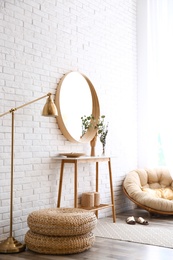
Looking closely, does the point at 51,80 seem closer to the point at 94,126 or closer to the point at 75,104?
the point at 75,104

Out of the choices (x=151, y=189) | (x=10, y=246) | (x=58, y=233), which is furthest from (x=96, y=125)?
(x=10, y=246)

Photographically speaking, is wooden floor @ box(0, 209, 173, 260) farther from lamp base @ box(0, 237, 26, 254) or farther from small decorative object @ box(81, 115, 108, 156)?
small decorative object @ box(81, 115, 108, 156)

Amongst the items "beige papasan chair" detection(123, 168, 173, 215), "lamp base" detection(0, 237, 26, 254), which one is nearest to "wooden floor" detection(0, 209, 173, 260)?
"lamp base" detection(0, 237, 26, 254)

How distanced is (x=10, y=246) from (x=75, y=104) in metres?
2.02

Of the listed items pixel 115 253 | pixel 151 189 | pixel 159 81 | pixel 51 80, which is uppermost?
pixel 159 81

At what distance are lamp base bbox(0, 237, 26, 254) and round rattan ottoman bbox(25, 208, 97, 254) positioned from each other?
76 mm

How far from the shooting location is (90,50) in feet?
17.6

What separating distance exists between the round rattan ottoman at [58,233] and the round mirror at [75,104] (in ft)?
4.27

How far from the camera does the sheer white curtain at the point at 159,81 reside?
600 centimetres

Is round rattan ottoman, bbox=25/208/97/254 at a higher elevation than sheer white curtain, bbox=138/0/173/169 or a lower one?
lower

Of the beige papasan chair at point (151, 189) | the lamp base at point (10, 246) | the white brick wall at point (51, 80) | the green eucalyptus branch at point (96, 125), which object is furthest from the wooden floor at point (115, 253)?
the green eucalyptus branch at point (96, 125)

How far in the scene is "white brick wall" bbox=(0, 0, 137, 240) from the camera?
411 cm

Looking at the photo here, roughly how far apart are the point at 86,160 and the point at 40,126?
2.20ft

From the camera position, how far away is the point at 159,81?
613cm
